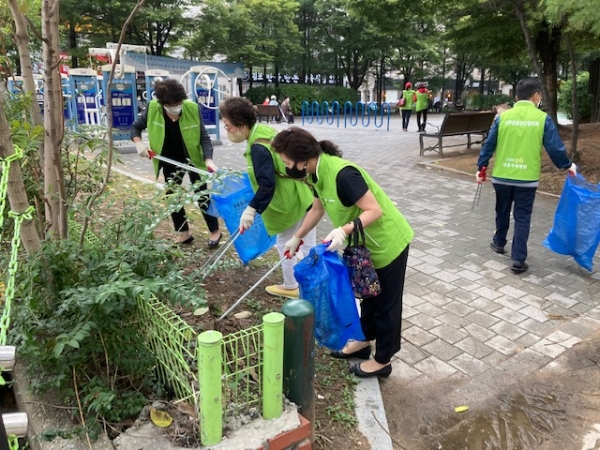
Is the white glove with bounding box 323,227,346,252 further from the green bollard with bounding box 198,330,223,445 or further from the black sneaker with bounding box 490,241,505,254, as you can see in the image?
the black sneaker with bounding box 490,241,505,254

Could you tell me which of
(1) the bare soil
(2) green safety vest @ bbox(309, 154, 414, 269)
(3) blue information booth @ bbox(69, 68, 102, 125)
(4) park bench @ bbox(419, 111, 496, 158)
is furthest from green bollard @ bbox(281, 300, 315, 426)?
(3) blue information booth @ bbox(69, 68, 102, 125)

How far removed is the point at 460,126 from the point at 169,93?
27.5 ft

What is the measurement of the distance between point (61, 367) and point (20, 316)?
29cm

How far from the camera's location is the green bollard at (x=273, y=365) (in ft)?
6.91

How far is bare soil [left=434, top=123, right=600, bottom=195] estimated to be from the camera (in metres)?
8.12

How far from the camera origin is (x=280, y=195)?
3.60 m

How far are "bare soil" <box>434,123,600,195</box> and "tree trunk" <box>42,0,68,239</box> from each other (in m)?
7.03

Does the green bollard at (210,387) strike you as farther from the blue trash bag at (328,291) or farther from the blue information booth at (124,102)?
the blue information booth at (124,102)

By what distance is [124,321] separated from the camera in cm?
232

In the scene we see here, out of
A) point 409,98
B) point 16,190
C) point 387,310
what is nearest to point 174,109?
point 16,190

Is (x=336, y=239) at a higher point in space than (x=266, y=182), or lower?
lower

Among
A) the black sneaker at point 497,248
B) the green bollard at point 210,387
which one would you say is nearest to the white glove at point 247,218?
the green bollard at point 210,387

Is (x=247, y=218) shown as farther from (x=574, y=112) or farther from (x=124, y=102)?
(x=124, y=102)

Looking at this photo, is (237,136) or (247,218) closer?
(247,218)
